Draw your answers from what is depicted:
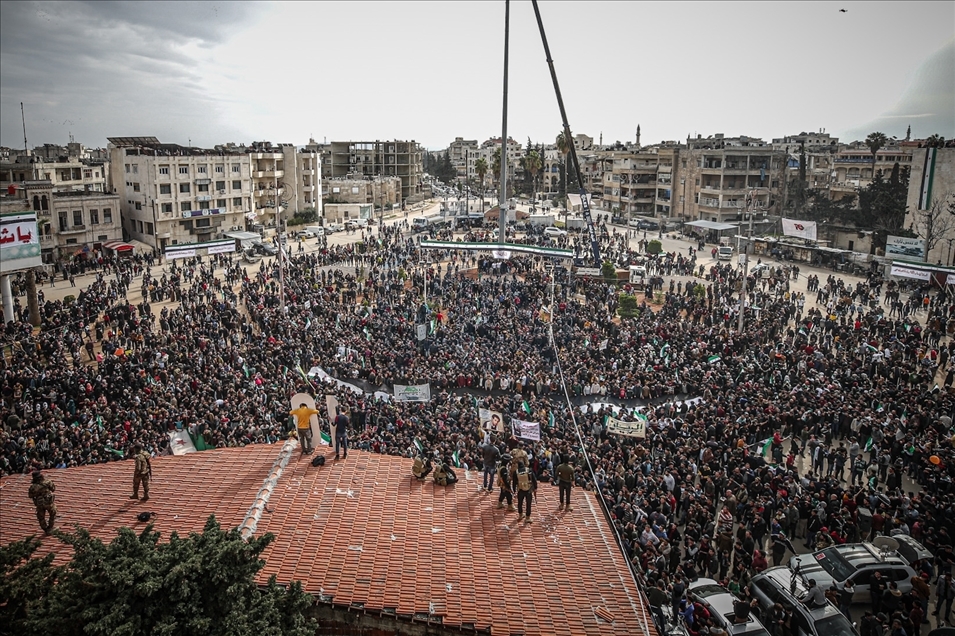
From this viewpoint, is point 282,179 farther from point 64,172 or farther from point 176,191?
point 64,172

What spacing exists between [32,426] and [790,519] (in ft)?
73.9

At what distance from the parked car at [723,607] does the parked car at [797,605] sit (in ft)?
2.67

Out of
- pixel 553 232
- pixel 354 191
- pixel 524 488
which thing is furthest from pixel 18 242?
pixel 354 191

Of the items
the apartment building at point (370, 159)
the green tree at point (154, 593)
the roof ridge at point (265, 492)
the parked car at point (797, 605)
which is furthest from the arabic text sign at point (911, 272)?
the apartment building at point (370, 159)

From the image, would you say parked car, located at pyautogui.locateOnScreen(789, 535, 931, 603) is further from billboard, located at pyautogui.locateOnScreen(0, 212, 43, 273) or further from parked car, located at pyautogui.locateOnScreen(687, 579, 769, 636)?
billboard, located at pyautogui.locateOnScreen(0, 212, 43, 273)

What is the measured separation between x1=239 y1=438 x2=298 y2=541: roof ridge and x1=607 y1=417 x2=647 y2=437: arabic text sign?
33.1 ft

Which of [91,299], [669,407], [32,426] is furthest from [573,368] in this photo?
[91,299]

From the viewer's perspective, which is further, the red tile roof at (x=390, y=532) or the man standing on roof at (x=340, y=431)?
the man standing on roof at (x=340, y=431)

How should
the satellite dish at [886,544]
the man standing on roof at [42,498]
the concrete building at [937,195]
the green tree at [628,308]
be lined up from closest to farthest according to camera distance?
the man standing on roof at [42,498] → the satellite dish at [886,544] → the green tree at [628,308] → the concrete building at [937,195]

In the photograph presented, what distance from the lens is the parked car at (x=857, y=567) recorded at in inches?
A: 513

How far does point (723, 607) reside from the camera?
39.5ft

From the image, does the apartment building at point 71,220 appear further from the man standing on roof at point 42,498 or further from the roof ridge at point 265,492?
the roof ridge at point 265,492

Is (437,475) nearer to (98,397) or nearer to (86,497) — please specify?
(86,497)

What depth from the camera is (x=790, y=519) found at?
49.6 ft
